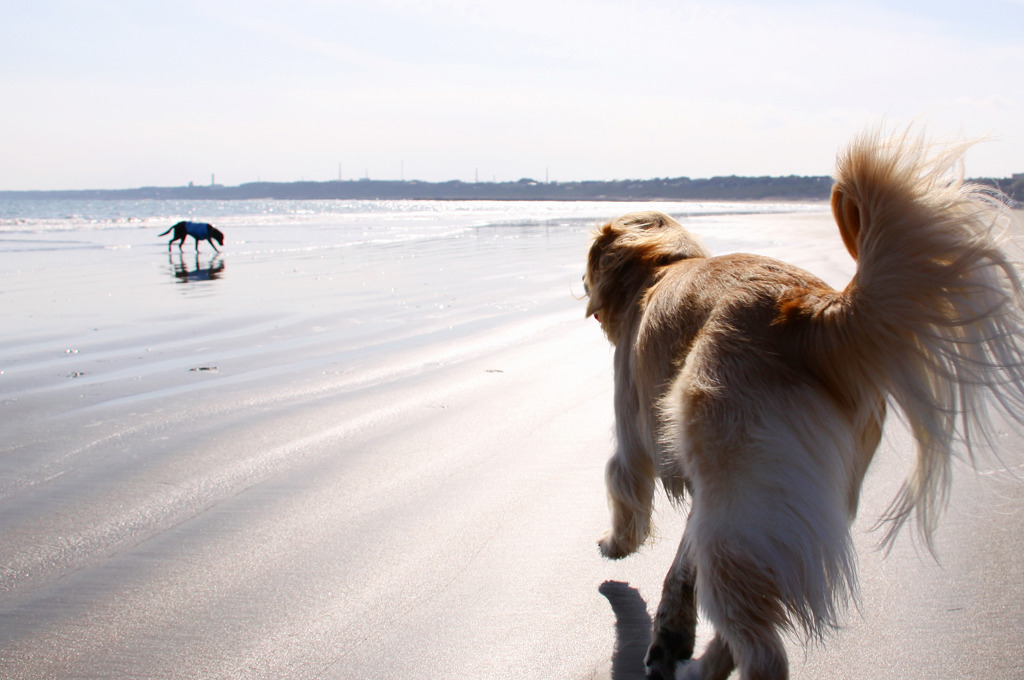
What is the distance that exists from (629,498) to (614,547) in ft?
0.85

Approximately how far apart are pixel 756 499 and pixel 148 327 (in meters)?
7.16

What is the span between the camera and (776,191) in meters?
102

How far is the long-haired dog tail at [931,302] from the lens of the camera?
5.95 ft

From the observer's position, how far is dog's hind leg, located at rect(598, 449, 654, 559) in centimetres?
278

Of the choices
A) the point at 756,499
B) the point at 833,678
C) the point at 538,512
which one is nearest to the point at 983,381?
the point at 756,499

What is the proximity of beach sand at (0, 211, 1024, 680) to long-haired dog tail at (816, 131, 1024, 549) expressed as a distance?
89cm

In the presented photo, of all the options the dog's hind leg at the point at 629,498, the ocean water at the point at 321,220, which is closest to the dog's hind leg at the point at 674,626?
the dog's hind leg at the point at 629,498

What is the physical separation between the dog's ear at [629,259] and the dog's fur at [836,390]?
3.09 feet

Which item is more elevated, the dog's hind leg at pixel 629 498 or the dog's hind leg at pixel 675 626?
the dog's hind leg at pixel 629 498

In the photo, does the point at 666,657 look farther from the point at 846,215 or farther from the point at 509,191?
the point at 509,191

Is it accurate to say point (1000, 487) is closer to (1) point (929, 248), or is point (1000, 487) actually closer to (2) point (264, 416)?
(1) point (929, 248)

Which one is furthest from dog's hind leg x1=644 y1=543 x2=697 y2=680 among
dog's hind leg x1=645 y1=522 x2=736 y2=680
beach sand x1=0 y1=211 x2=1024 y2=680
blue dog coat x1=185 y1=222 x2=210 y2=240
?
blue dog coat x1=185 y1=222 x2=210 y2=240

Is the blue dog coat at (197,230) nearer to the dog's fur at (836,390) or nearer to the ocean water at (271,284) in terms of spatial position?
the ocean water at (271,284)

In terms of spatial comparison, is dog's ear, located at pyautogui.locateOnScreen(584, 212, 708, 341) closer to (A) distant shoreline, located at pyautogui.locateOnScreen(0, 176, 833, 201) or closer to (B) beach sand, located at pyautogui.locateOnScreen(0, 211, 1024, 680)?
(B) beach sand, located at pyautogui.locateOnScreen(0, 211, 1024, 680)
